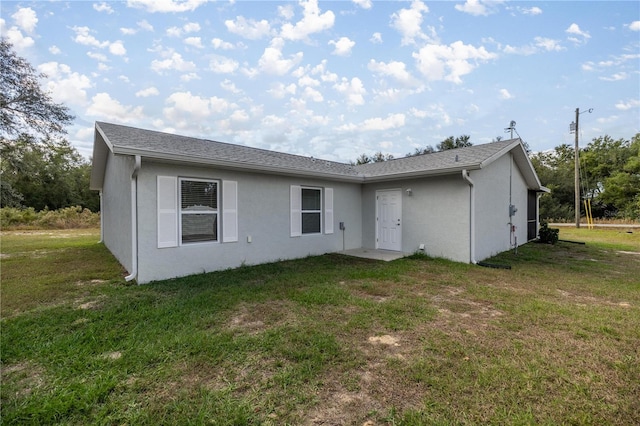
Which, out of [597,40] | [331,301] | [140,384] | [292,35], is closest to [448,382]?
[331,301]

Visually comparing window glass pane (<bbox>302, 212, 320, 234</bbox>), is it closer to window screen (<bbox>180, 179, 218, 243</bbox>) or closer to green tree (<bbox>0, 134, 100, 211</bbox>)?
window screen (<bbox>180, 179, 218, 243</bbox>)

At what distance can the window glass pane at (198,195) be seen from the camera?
5852 mm

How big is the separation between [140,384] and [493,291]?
5.03 metres

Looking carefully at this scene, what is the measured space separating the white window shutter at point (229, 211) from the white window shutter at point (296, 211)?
161cm

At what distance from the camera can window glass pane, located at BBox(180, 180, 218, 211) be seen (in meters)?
5.85

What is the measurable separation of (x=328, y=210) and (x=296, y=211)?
1.15 m

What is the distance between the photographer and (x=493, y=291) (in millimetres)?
4840

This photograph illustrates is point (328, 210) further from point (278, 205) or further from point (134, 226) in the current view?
point (134, 226)

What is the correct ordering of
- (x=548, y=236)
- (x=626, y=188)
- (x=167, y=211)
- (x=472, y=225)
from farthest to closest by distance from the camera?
(x=626, y=188), (x=548, y=236), (x=472, y=225), (x=167, y=211)

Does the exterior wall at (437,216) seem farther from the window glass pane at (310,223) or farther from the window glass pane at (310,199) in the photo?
the window glass pane at (310,223)

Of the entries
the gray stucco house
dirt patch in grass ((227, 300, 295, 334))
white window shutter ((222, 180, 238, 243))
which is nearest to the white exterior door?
the gray stucco house

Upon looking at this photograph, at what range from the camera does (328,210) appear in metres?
8.43

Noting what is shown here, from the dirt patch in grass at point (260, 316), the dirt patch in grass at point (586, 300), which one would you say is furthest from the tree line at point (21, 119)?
the dirt patch in grass at point (586, 300)

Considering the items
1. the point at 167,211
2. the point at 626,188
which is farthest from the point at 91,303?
the point at 626,188
